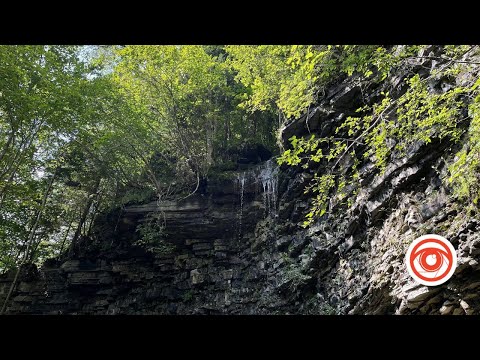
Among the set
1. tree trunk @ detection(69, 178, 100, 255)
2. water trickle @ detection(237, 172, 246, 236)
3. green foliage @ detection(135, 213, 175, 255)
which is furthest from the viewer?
tree trunk @ detection(69, 178, 100, 255)

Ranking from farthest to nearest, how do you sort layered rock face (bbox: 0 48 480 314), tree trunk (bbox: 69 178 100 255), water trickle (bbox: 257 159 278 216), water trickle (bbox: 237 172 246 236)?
tree trunk (bbox: 69 178 100 255) → water trickle (bbox: 237 172 246 236) → water trickle (bbox: 257 159 278 216) → layered rock face (bbox: 0 48 480 314)

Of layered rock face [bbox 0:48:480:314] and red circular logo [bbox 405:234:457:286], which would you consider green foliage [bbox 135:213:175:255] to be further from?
red circular logo [bbox 405:234:457:286]

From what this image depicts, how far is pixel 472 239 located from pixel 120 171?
46.4 feet

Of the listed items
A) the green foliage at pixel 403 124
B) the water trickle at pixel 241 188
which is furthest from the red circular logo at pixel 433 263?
the water trickle at pixel 241 188

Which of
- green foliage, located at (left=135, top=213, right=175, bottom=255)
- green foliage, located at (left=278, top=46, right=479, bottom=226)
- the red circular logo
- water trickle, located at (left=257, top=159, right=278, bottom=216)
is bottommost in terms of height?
the red circular logo

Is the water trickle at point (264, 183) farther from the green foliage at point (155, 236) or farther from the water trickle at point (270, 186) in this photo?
the green foliage at point (155, 236)

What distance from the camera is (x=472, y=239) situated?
5297 millimetres

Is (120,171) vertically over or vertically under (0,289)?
over

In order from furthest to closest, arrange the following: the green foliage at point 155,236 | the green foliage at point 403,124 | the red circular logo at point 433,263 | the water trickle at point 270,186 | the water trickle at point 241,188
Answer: the water trickle at point 241,188, the green foliage at point 155,236, the water trickle at point 270,186, the green foliage at point 403,124, the red circular logo at point 433,263

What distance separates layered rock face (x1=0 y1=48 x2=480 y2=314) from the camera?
6.51m

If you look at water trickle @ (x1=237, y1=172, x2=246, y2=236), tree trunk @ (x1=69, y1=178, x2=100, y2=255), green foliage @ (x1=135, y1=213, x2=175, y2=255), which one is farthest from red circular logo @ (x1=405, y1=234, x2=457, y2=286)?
tree trunk @ (x1=69, y1=178, x2=100, y2=255)

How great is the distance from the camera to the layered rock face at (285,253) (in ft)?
21.4
